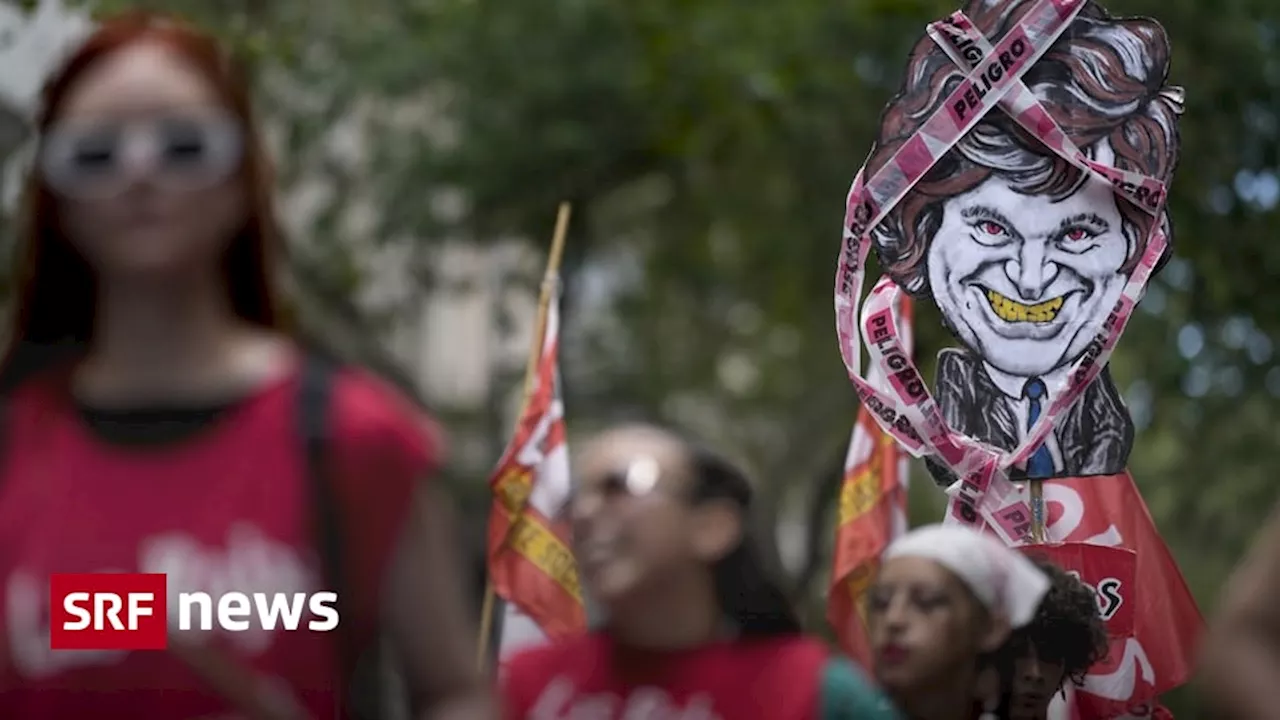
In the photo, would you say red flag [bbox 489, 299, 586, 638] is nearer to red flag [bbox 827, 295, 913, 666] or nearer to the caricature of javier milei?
red flag [bbox 827, 295, 913, 666]

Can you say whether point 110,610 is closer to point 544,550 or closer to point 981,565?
point 981,565

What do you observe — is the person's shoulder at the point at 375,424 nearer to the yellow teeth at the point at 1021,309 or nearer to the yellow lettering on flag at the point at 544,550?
the yellow teeth at the point at 1021,309

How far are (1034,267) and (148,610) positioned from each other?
366 centimetres

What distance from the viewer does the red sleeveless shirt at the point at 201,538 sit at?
2.50 meters

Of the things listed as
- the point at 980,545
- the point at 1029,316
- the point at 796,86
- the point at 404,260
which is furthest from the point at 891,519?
the point at 404,260

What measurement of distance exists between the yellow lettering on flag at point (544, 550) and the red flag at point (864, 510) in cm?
77

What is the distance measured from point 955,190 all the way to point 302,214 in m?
12.5

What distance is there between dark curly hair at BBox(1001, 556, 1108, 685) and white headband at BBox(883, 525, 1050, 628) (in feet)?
1.21

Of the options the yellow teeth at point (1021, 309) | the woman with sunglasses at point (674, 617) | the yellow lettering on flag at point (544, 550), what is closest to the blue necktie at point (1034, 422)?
the yellow teeth at point (1021, 309)

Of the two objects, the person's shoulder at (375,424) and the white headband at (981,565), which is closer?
the person's shoulder at (375,424)

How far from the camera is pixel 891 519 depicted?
7.29 meters

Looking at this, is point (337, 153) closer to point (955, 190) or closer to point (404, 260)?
point (404, 260)

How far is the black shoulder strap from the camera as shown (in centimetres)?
250

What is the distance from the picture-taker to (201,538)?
2.51 meters
